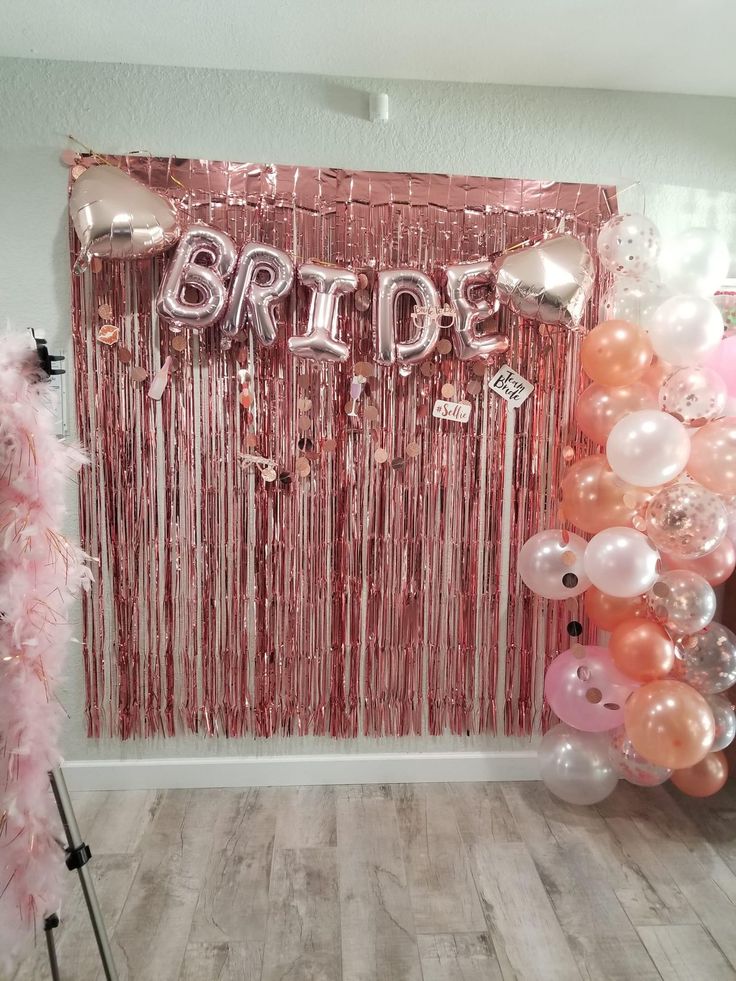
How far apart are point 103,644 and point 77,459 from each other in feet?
4.17

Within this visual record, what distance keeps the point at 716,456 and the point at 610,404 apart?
373 millimetres

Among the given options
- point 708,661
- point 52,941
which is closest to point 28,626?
point 52,941

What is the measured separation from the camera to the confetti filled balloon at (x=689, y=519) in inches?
83.3

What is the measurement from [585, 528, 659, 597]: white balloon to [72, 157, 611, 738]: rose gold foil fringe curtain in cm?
48

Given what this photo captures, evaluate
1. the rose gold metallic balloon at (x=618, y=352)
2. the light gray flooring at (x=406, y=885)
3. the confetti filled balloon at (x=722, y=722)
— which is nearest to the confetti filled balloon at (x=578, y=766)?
the light gray flooring at (x=406, y=885)

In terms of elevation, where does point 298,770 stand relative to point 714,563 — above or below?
below

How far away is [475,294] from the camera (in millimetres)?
2477

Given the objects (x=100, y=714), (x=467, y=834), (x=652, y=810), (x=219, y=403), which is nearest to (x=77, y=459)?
(x=219, y=403)

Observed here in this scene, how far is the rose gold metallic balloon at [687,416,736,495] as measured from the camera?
2.12m

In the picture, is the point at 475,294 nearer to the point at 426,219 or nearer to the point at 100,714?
the point at 426,219

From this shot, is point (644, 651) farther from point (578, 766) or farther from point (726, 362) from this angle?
point (726, 362)

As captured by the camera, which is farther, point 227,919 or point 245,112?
point 245,112

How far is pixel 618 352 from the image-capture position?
227cm

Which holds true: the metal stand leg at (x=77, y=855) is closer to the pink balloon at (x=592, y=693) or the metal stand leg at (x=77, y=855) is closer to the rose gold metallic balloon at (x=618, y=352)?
the pink balloon at (x=592, y=693)
